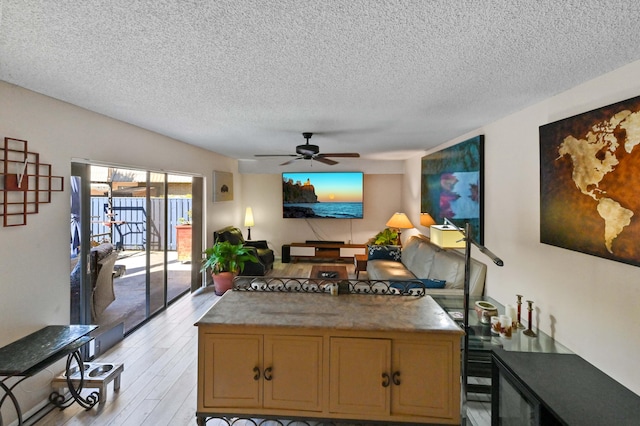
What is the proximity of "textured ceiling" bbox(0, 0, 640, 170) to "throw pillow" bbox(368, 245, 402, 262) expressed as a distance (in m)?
2.97

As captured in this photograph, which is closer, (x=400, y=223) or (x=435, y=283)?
(x=435, y=283)

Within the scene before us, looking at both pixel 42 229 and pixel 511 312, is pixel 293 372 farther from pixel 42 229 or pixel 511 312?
pixel 42 229

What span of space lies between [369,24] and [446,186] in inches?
126

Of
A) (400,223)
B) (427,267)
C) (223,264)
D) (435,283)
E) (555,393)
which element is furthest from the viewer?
(400,223)

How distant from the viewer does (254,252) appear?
533 cm

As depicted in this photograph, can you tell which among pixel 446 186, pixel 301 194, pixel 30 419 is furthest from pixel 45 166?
pixel 301 194

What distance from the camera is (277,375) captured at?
5.76 feet

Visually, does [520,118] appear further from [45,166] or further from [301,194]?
[301,194]

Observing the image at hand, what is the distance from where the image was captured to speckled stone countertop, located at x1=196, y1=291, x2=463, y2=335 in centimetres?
174

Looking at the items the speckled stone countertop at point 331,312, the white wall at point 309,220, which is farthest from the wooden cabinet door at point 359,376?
the white wall at point 309,220

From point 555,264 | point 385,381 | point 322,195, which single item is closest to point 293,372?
point 385,381

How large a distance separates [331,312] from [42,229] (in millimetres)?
2362

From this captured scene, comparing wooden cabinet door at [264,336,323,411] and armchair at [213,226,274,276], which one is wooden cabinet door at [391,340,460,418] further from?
armchair at [213,226,274,276]

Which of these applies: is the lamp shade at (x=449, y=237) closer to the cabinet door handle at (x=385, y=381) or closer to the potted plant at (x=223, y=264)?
the cabinet door handle at (x=385, y=381)
